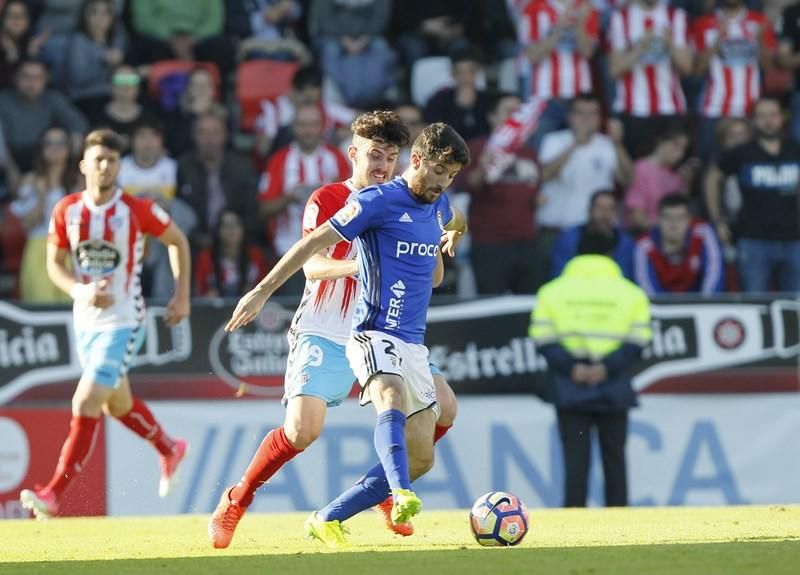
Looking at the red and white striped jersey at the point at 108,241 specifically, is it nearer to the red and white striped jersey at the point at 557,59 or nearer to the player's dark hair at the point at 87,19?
the player's dark hair at the point at 87,19

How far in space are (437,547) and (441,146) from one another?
2.01m

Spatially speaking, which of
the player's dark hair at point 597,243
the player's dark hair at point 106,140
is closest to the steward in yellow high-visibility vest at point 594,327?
the player's dark hair at point 597,243

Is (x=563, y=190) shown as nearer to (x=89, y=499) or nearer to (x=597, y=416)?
(x=597, y=416)

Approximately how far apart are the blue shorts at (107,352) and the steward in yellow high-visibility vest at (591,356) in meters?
3.35

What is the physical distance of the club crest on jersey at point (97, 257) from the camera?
10383mm

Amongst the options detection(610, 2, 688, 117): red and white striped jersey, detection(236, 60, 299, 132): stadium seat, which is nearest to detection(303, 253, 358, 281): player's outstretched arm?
detection(236, 60, 299, 132): stadium seat

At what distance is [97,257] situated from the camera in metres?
10.4

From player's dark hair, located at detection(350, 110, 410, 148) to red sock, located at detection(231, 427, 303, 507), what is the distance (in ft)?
5.12

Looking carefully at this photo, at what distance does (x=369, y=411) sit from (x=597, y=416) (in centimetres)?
175

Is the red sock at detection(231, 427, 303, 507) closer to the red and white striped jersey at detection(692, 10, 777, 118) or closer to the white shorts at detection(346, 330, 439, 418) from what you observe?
the white shorts at detection(346, 330, 439, 418)

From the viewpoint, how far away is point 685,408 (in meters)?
13.0

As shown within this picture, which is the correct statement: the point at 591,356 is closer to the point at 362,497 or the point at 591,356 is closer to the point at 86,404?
the point at 86,404

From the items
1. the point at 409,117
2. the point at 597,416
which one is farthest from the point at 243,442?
the point at 409,117

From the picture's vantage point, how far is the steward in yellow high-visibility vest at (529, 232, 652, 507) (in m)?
12.2
